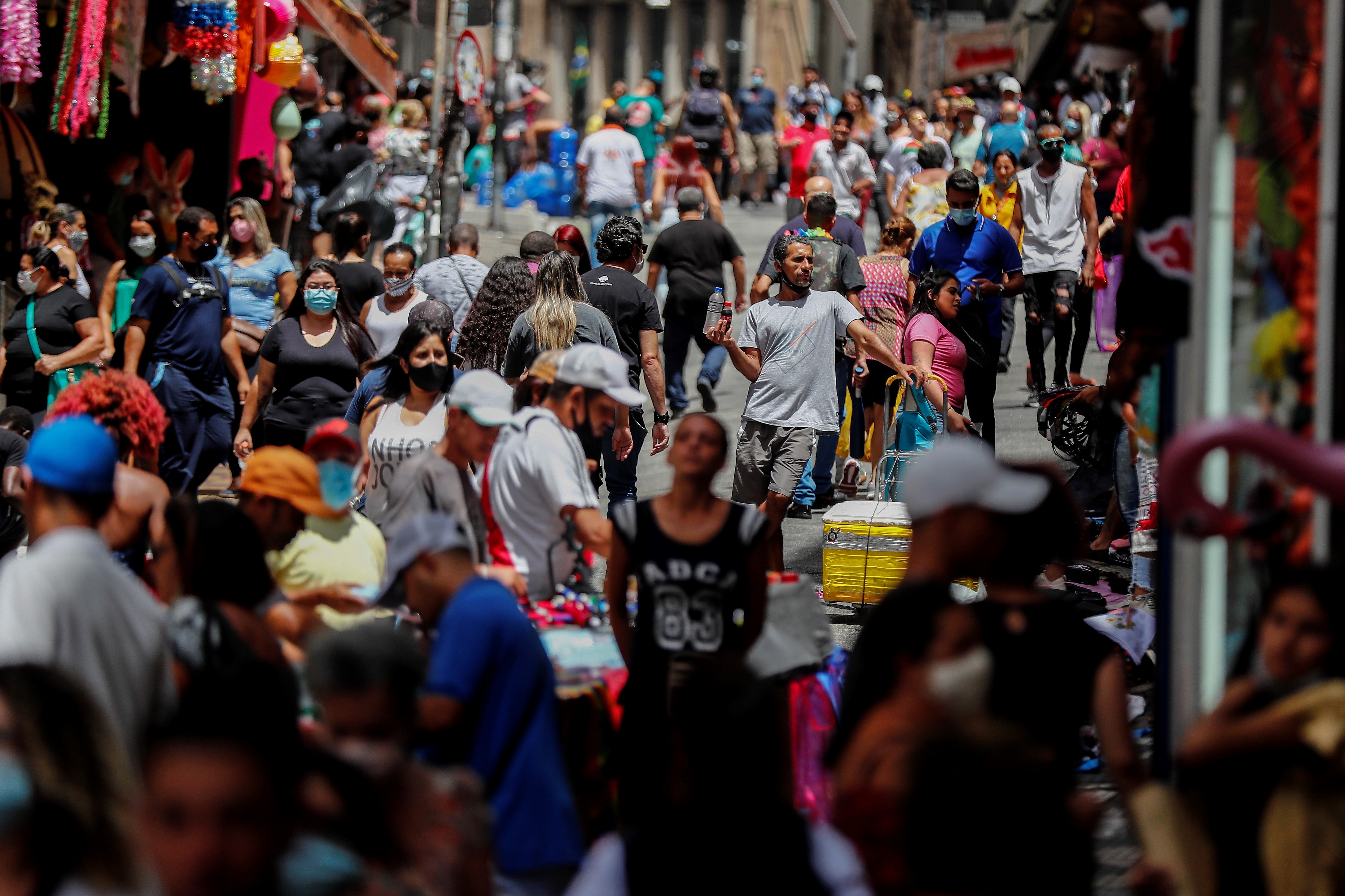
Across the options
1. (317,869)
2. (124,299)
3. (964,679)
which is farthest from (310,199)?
(317,869)

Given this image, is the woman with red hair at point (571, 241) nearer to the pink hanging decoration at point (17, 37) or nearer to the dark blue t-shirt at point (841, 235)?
the dark blue t-shirt at point (841, 235)

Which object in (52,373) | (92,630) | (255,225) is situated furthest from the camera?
(255,225)

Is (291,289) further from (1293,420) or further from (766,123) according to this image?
(766,123)

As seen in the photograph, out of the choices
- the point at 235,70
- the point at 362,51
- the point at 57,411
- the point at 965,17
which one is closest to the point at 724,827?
the point at 57,411

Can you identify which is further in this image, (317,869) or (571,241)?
(571,241)

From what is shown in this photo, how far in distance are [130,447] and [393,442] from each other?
1043mm

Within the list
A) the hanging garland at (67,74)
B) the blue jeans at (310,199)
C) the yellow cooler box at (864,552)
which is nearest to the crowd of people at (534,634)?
the yellow cooler box at (864,552)

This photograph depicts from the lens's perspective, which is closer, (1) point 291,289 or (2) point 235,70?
(1) point 291,289

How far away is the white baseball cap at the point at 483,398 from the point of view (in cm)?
555

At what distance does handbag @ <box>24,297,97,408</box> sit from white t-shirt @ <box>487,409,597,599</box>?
5.22 metres

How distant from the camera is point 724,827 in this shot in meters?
3.25

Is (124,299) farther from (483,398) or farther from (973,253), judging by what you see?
(483,398)

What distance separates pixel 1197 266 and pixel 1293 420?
502mm

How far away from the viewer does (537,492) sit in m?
5.53
